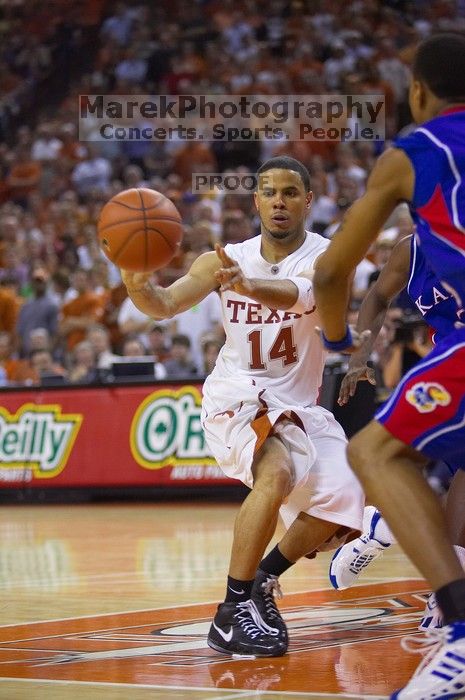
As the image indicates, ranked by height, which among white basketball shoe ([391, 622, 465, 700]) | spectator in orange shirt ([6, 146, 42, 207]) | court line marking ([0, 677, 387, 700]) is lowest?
spectator in orange shirt ([6, 146, 42, 207])

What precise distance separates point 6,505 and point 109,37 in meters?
11.7

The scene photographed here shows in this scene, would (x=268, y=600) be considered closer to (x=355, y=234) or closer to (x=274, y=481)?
(x=274, y=481)

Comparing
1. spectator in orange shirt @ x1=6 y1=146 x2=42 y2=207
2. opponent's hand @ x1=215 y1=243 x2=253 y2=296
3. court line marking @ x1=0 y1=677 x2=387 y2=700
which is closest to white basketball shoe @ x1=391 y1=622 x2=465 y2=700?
court line marking @ x1=0 y1=677 x2=387 y2=700

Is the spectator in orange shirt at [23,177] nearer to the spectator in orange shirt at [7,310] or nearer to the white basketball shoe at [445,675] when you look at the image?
the spectator in orange shirt at [7,310]

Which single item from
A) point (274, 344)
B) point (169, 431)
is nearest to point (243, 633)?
point (274, 344)

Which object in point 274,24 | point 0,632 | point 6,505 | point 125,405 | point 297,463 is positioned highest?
point 274,24

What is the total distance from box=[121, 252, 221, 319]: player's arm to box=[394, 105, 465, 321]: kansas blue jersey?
5.91ft

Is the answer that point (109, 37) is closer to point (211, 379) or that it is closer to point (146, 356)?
point (146, 356)

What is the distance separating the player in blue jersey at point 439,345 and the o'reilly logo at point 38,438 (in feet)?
31.8

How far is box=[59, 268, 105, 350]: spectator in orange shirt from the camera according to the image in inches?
586

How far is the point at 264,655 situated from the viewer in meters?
5.36

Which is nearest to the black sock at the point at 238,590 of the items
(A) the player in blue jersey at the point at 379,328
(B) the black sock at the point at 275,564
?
(B) the black sock at the point at 275,564

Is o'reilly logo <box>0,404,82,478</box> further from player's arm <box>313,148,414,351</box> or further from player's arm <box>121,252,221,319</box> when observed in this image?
player's arm <box>313,148,414,351</box>

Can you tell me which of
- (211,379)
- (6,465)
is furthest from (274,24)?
(211,379)
